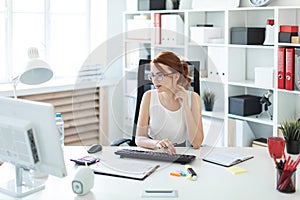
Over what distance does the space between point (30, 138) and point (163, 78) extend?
2.63 feet

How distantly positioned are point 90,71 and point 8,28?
5.24 feet

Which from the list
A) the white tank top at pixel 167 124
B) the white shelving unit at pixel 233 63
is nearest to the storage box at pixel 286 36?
the white shelving unit at pixel 233 63

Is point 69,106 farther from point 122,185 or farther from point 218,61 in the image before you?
point 122,185

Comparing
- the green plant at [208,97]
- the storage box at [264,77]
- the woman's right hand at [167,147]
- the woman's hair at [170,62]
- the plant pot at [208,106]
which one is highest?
the woman's hair at [170,62]

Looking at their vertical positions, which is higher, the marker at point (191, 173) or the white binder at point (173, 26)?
the white binder at point (173, 26)

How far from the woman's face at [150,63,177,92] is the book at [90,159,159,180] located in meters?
0.44

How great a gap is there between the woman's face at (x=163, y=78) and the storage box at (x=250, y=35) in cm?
141

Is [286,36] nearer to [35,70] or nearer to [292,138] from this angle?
[292,138]

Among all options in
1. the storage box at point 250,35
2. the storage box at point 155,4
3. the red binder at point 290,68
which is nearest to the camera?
the red binder at point 290,68

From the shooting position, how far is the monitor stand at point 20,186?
1854mm

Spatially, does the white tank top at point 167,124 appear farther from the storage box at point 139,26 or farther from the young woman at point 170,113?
the storage box at point 139,26

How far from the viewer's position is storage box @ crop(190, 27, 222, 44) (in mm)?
3912

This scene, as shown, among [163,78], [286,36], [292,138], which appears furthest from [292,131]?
[286,36]

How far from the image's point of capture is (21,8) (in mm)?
4348
